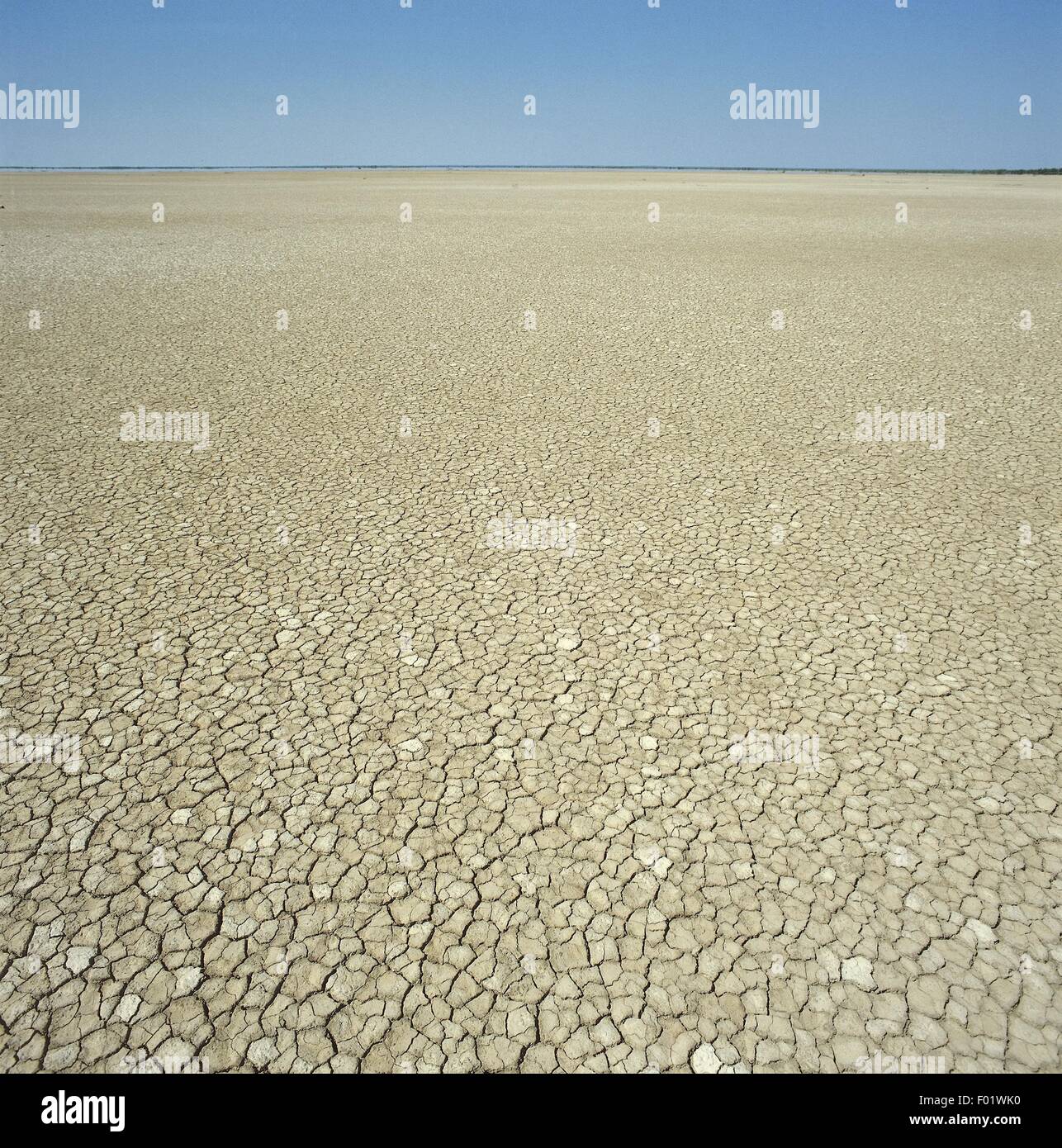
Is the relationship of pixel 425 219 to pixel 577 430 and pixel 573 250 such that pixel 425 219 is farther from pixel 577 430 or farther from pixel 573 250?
pixel 577 430

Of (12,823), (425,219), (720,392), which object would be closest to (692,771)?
(12,823)

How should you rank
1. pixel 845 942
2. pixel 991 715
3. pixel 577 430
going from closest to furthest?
pixel 845 942
pixel 991 715
pixel 577 430

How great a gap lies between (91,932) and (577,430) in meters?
4.50

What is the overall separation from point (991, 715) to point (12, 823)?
3.49 m

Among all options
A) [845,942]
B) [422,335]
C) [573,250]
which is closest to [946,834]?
[845,942]

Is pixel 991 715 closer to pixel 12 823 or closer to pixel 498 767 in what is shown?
pixel 498 767

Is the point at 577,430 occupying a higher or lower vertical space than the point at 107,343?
lower

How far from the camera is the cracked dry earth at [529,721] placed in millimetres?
1864

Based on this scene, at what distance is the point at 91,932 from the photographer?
6.64ft

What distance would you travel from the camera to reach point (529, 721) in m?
2.82

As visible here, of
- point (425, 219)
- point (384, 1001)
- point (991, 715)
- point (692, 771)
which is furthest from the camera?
point (425, 219)

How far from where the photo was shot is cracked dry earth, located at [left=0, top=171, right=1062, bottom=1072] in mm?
1864
